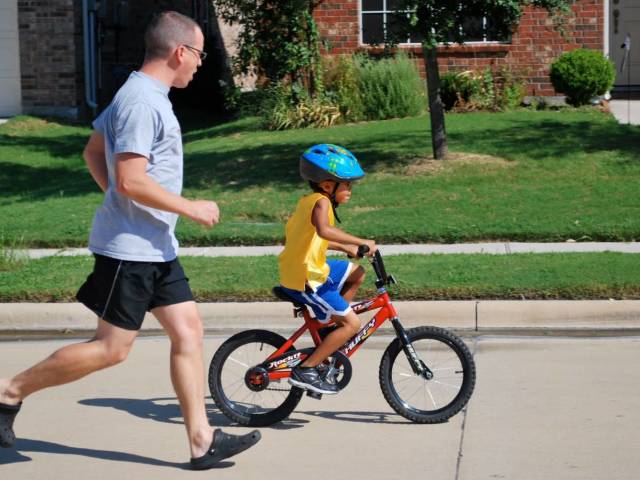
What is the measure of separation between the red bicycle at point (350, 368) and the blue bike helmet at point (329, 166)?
Result: 1.46 ft

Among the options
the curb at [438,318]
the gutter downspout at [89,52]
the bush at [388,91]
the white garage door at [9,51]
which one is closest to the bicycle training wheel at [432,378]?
the curb at [438,318]

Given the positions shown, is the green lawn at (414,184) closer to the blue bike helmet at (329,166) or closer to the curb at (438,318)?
the curb at (438,318)

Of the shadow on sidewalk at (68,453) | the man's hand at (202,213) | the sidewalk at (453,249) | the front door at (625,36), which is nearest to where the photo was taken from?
the man's hand at (202,213)

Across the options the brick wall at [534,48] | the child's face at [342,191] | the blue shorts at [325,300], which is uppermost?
the brick wall at [534,48]

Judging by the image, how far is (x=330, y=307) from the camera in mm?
6121

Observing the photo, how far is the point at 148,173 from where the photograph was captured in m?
5.21

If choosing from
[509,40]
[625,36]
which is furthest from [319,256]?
[625,36]

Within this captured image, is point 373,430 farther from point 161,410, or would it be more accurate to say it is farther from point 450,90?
point 450,90

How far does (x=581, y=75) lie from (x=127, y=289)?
48.4ft

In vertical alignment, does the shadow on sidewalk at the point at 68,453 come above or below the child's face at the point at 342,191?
below

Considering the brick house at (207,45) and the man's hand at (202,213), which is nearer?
the man's hand at (202,213)

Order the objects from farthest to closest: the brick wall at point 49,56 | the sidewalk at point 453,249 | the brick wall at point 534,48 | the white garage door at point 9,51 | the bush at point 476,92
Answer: the white garage door at point 9,51 → the brick wall at point 49,56 → the brick wall at point 534,48 → the bush at point 476,92 → the sidewalk at point 453,249

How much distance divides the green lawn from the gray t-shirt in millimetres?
6358

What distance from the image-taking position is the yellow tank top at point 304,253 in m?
→ 6.17
